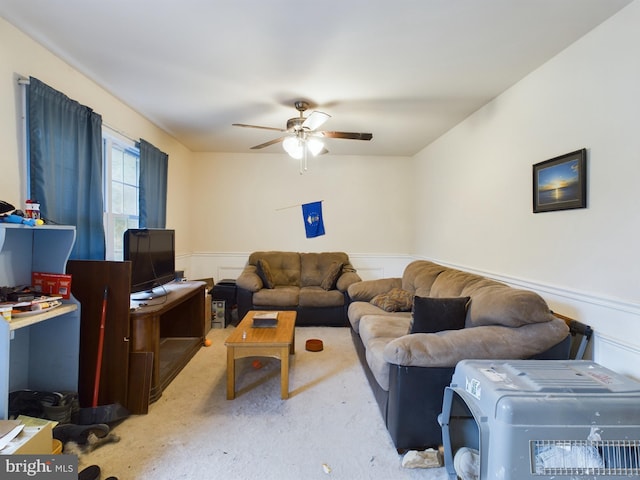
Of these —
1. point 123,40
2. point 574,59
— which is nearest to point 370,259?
point 574,59

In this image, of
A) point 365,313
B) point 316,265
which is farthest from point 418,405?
point 316,265

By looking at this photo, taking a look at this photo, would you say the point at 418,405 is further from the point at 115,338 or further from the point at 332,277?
the point at 332,277

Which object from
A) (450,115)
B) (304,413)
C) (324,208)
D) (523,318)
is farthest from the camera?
(324,208)

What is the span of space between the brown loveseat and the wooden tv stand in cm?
83

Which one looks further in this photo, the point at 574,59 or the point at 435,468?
the point at 574,59

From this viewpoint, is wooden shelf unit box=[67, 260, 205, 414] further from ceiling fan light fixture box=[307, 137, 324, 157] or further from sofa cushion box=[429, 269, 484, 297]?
sofa cushion box=[429, 269, 484, 297]

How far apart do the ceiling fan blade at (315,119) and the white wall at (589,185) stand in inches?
62.7

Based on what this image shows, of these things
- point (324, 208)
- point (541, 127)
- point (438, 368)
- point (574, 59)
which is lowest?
point (438, 368)

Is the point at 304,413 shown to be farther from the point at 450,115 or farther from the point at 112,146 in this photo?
Result: the point at 450,115

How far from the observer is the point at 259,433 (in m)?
2.04

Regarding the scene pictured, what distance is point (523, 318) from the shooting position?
6.32 ft

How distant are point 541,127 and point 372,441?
2.49m

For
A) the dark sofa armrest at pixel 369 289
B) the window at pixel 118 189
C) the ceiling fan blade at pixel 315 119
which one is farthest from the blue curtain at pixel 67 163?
the dark sofa armrest at pixel 369 289

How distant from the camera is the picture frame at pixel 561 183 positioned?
205 centimetres
